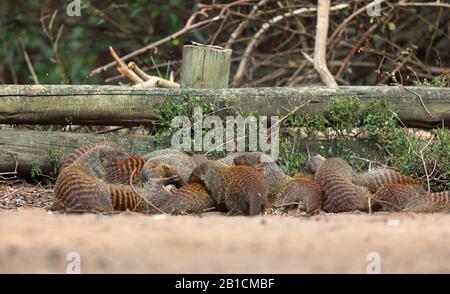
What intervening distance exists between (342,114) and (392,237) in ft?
8.39

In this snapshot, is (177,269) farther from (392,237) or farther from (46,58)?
(46,58)

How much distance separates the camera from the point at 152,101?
247 inches

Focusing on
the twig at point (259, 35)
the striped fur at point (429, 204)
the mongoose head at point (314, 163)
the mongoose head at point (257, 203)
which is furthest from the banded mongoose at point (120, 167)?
the twig at point (259, 35)

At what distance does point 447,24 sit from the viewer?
952cm

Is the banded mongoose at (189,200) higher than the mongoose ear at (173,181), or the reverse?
the mongoose ear at (173,181)

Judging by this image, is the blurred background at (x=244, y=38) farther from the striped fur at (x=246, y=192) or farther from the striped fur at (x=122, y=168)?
the striped fur at (x=246, y=192)

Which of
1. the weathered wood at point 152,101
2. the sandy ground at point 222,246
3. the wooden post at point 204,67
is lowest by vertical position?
the sandy ground at point 222,246

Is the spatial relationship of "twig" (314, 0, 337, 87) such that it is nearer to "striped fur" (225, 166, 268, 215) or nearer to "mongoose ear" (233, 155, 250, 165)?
"mongoose ear" (233, 155, 250, 165)

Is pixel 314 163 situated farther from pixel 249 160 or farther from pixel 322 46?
pixel 322 46

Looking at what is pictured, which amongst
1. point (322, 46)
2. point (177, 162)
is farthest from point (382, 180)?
point (322, 46)

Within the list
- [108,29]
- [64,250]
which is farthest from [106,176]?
[108,29]

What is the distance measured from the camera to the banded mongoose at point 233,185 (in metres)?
5.23

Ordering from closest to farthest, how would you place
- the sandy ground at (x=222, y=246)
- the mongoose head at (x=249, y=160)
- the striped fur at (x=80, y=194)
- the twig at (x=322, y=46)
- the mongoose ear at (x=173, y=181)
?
the sandy ground at (x=222, y=246), the striped fur at (x=80, y=194), the mongoose ear at (x=173, y=181), the mongoose head at (x=249, y=160), the twig at (x=322, y=46)

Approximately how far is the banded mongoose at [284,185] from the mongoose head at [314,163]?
122 mm
